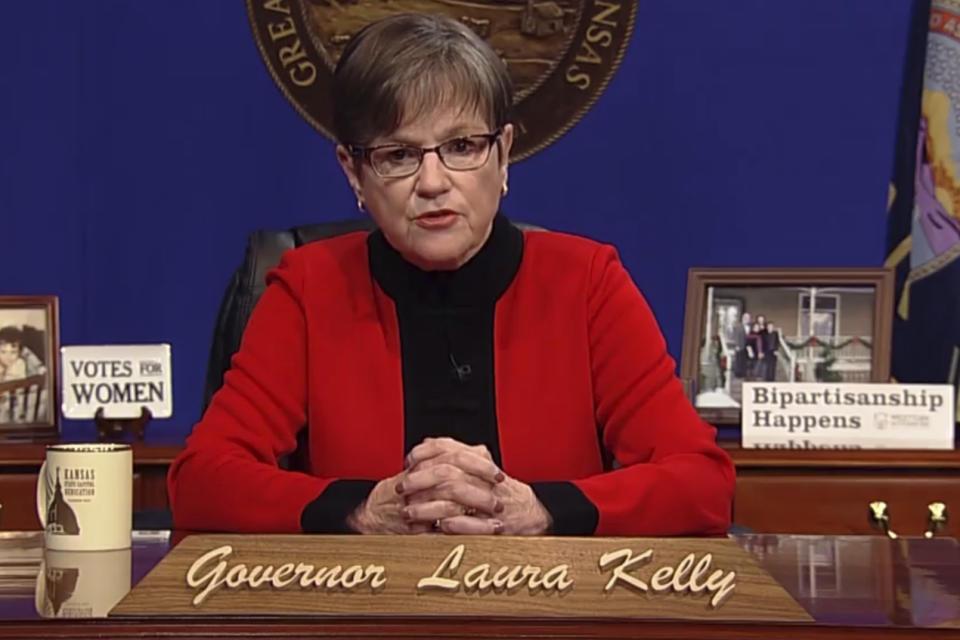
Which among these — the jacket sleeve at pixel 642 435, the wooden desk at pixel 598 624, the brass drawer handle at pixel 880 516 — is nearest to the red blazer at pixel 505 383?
the jacket sleeve at pixel 642 435

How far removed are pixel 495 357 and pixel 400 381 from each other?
0.11m

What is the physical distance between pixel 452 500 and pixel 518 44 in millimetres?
1787

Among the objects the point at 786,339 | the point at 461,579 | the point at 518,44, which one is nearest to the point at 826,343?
the point at 786,339

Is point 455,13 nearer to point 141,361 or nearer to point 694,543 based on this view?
point 141,361

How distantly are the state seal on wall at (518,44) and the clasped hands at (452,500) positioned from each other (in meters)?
1.67

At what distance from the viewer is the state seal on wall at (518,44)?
3.04 meters

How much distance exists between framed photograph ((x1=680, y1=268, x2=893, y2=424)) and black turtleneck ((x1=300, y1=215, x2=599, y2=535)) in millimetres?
891

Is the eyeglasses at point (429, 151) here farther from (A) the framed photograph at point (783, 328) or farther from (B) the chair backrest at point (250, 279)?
(A) the framed photograph at point (783, 328)

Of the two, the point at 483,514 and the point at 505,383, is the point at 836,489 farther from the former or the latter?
the point at 483,514

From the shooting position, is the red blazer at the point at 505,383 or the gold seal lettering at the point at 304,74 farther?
the gold seal lettering at the point at 304,74

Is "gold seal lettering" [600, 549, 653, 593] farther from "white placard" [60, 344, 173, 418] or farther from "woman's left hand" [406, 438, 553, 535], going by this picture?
"white placard" [60, 344, 173, 418]

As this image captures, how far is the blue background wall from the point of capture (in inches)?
121

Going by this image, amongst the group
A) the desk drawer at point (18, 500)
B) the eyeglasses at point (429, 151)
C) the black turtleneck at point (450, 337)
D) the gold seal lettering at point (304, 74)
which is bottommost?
the desk drawer at point (18, 500)

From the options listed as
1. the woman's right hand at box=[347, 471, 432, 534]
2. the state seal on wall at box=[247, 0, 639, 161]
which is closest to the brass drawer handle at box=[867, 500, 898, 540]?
the woman's right hand at box=[347, 471, 432, 534]
